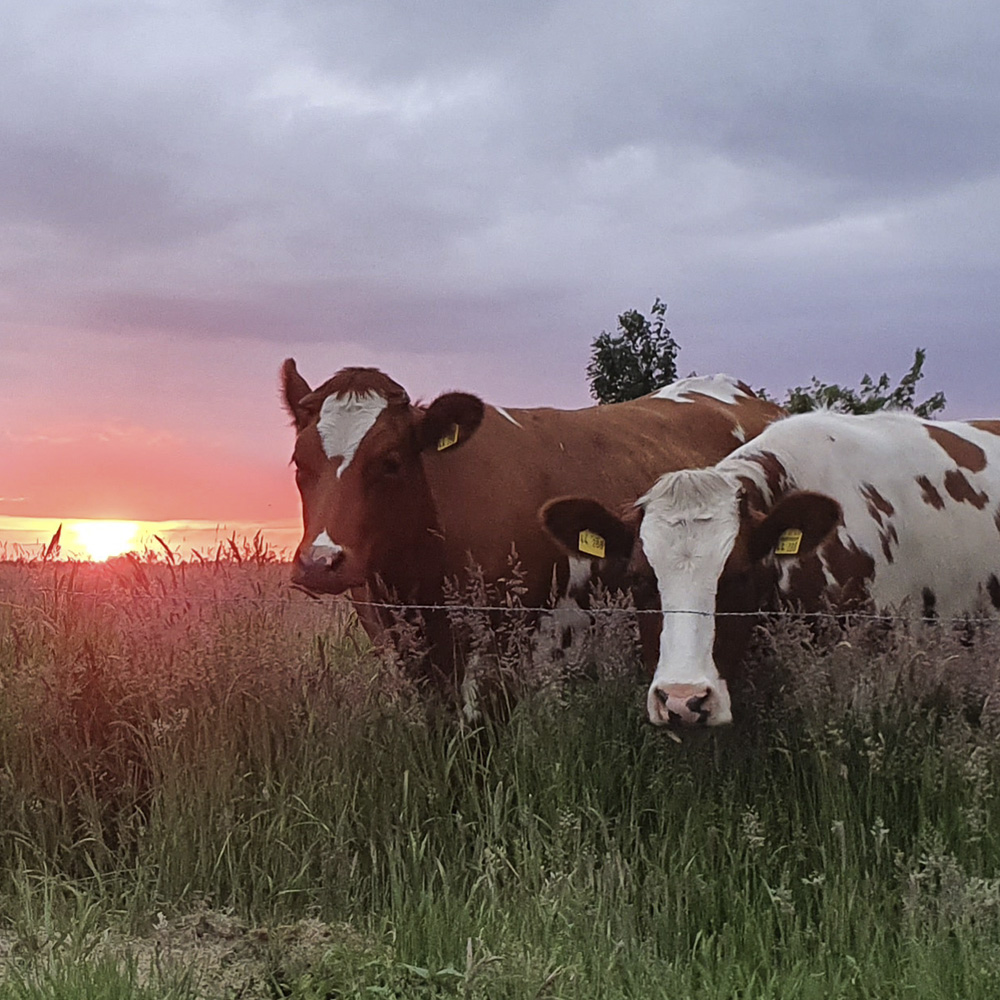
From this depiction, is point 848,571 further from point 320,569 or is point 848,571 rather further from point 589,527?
point 320,569

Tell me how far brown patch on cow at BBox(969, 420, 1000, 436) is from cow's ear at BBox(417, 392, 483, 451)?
11.4ft

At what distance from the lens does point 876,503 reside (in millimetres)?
6688

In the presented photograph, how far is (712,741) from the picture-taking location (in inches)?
203

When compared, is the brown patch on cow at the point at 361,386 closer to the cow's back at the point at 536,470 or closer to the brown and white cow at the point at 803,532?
the cow's back at the point at 536,470

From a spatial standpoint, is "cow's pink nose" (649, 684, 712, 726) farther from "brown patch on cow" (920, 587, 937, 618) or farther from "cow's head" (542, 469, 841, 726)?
"brown patch on cow" (920, 587, 937, 618)

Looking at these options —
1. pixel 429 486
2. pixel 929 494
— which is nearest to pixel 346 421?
pixel 429 486

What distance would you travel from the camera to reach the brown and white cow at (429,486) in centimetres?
648

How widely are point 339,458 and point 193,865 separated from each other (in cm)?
238

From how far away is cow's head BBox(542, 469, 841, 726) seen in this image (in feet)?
15.9

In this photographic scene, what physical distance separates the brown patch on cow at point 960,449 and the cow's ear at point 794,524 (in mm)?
2247


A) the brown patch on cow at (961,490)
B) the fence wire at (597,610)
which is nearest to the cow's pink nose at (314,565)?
the fence wire at (597,610)

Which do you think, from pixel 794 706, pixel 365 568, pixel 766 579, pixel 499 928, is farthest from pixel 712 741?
pixel 365 568

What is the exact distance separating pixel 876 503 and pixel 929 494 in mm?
533

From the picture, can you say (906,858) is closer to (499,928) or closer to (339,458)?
(499,928)
